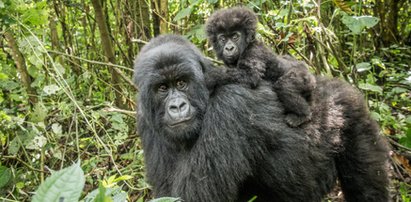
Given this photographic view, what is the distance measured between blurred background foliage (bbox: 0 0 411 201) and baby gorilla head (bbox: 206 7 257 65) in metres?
0.28

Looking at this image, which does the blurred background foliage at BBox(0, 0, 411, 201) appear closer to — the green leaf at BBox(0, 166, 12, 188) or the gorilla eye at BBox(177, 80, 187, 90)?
the green leaf at BBox(0, 166, 12, 188)

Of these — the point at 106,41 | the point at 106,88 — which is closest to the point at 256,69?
the point at 106,41

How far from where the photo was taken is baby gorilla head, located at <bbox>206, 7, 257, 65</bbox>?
3.42 meters

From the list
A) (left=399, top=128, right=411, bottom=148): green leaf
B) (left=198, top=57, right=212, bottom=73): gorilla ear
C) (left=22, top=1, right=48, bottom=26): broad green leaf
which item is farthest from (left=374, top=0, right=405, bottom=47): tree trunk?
(left=22, top=1, right=48, bottom=26): broad green leaf

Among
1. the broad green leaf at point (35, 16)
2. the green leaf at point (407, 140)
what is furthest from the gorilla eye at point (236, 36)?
the green leaf at point (407, 140)

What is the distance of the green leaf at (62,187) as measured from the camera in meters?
0.82

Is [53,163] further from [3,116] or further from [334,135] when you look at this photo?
[334,135]

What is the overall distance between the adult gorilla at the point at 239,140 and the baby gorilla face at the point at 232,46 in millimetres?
345

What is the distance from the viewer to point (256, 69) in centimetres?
306

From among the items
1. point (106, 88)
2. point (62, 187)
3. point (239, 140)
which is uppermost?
point (62, 187)

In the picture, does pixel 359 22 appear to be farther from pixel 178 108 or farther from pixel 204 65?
pixel 178 108

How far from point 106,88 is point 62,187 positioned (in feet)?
16.2

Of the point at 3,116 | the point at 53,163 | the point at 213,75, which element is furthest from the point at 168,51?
the point at 53,163

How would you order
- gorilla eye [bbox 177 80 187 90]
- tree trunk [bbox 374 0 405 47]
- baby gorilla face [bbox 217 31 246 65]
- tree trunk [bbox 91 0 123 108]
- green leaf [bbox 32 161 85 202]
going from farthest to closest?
tree trunk [bbox 374 0 405 47] → tree trunk [bbox 91 0 123 108] → baby gorilla face [bbox 217 31 246 65] → gorilla eye [bbox 177 80 187 90] → green leaf [bbox 32 161 85 202]
